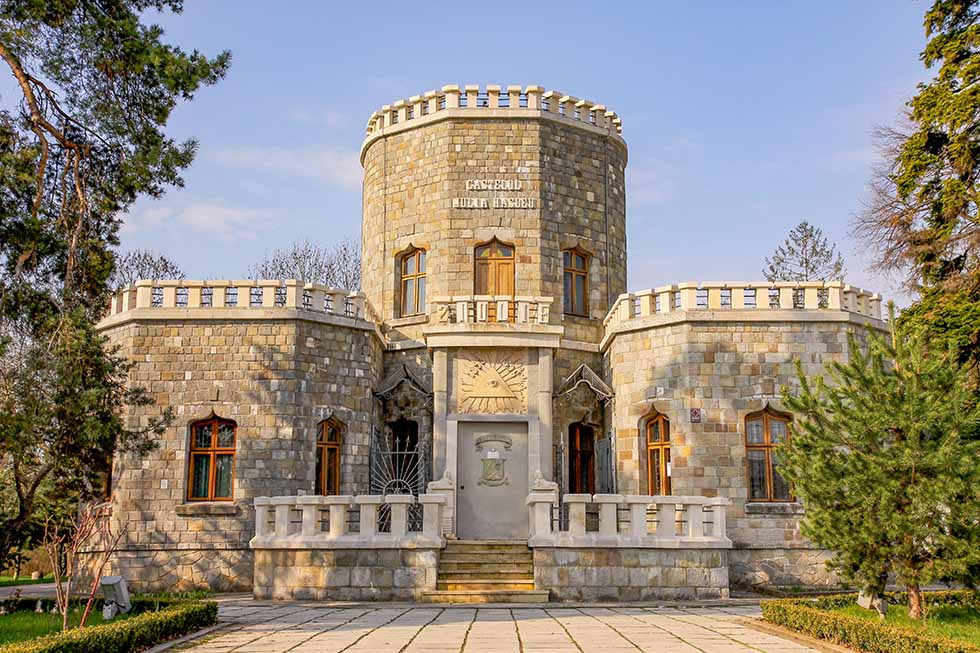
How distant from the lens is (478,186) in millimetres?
21344

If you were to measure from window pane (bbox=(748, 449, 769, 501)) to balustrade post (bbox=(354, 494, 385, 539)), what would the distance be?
275 inches

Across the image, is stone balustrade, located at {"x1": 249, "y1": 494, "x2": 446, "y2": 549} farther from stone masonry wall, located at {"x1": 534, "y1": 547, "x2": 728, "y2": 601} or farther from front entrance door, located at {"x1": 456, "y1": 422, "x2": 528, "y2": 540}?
front entrance door, located at {"x1": 456, "y1": 422, "x2": 528, "y2": 540}

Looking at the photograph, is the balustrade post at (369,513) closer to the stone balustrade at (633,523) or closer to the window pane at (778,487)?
the stone balustrade at (633,523)

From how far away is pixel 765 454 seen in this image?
17.8m

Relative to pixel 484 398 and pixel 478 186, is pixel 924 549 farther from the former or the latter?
pixel 478 186

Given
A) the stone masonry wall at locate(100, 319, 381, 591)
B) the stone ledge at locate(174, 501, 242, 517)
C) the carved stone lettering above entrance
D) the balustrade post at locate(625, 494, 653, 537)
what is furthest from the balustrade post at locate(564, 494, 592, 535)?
the stone ledge at locate(174, 501, 242, 517)

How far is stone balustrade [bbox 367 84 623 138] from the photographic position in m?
21.7

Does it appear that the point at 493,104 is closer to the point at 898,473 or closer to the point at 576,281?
the point at 576,281

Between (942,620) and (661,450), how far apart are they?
278 inches

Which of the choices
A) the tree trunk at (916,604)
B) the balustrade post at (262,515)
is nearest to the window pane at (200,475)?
the balustrade post at (262,515)

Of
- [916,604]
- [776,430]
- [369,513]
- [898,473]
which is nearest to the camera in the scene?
[898,473]

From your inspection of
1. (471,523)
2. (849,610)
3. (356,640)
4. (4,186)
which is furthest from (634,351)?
(4,186)

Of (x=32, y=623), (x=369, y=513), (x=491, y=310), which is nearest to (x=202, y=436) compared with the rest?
(x=369, y=513)

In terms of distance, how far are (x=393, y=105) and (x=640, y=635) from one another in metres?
15.1
